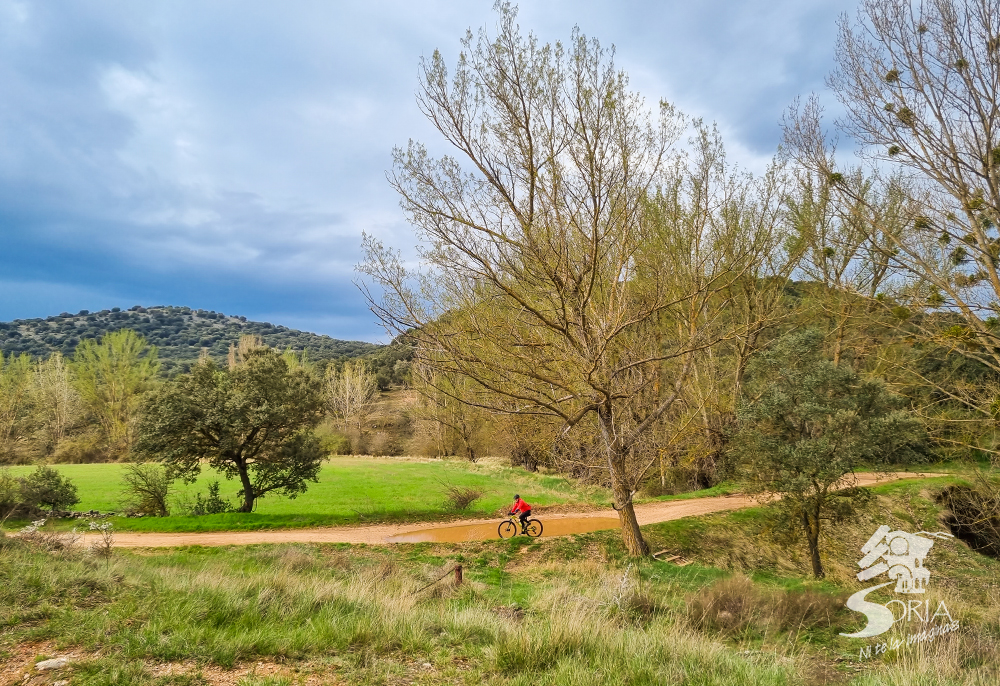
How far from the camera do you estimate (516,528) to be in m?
14.5

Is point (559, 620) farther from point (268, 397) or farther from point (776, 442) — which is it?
point (268, 397)

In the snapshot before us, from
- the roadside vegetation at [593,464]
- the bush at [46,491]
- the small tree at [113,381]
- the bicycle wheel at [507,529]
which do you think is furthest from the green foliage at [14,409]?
the bicycle wheel at [507,529]

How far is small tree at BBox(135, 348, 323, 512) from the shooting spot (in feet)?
50.7

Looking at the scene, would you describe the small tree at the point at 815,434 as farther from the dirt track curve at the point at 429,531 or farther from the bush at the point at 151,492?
the bush at the point at 151,492

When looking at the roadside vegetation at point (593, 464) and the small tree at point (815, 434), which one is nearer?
the roadside vegetation at point (593, 464)

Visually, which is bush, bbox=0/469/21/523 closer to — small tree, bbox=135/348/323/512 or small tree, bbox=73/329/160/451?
small tree, bbox=135/348/323/512

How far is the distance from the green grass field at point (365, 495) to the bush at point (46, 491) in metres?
2.23

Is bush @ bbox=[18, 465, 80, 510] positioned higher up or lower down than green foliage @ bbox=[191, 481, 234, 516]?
higher up

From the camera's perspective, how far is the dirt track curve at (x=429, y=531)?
536 inches

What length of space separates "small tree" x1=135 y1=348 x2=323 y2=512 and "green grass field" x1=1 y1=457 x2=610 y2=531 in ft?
5.24

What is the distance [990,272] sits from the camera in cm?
852

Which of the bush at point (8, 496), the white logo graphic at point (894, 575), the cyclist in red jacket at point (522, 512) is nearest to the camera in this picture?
the white logo graphic at point (894, 575)

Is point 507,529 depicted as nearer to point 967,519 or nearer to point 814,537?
point 814,537

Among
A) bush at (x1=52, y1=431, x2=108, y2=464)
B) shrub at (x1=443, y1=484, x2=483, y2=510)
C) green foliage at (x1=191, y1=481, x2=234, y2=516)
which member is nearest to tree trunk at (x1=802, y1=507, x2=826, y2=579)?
shrub at (x1=443, y1=484, x2=483, y2=510)
